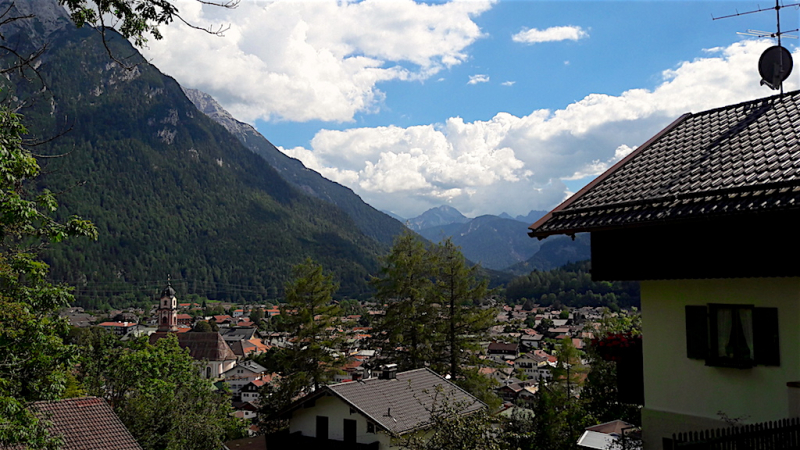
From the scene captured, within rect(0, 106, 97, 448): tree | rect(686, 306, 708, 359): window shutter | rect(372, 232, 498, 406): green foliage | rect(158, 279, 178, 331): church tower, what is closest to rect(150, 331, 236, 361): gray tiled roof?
rect(158, 279, 178, 331): church tower

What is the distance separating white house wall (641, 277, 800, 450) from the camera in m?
6.21

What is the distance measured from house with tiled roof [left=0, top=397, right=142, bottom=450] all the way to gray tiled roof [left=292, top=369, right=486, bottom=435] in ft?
20.2

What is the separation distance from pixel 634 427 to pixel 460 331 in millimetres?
13629

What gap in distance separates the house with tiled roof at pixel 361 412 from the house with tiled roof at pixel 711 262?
1156 centimetres

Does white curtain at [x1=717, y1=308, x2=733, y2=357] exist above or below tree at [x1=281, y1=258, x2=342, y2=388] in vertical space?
above

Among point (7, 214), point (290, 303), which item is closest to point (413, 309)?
point (290, 303)

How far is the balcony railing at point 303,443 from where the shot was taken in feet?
62.3

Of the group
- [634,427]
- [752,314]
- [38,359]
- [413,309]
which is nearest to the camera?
[752,314]

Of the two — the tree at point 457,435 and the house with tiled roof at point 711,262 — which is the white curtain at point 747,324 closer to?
the house with tiled roof at point 711,262

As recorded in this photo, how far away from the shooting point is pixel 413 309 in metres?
25.7

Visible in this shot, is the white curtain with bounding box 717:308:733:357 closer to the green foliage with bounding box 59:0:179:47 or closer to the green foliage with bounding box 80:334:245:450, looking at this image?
the green foliage with bounding box 59:0:179:47

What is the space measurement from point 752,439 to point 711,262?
1.96 meters

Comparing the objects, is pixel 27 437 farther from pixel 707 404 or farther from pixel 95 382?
pixel 95 382

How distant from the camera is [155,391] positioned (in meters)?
26.2
